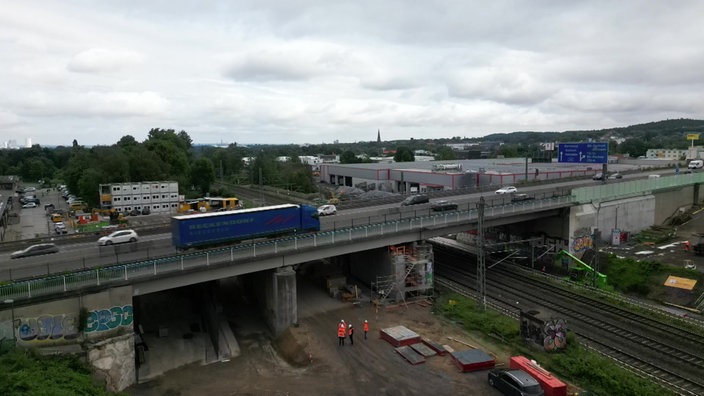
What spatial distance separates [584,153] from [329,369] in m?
48.3

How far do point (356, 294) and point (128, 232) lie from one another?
59.9 ft

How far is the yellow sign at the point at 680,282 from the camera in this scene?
3800 centimetres

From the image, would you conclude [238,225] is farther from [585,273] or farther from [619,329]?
[585,273]

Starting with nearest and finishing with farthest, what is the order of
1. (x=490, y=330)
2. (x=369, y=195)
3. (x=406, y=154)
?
(x=490, y=330)
(x=369, y=195)
(x=406, y=154)

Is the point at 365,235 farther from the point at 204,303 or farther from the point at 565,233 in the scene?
the point at 565,233

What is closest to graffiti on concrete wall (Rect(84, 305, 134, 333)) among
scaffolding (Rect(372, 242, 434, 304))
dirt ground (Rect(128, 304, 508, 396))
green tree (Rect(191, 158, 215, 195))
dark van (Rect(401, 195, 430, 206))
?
dirt ground (Rect(128, 304, 508, 396))

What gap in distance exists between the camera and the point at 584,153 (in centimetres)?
5934

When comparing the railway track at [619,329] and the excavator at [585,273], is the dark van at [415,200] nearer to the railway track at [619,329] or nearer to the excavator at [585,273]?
the railway track at [619,329]

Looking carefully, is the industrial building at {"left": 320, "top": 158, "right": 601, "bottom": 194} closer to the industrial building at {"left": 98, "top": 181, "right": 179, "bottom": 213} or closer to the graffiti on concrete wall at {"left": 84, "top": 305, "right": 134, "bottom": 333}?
the industrial building at {"left": 98, "top": 181, "right": 179, "bottom": 213}

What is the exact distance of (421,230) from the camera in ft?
131

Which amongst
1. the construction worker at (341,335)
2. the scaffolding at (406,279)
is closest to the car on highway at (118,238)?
the construction worker at (341,335)

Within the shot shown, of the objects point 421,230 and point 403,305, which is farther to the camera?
point 421,230

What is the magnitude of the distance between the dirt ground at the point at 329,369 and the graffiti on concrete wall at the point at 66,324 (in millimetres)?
3728

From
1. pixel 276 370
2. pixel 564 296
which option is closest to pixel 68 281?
pixel 276 370
